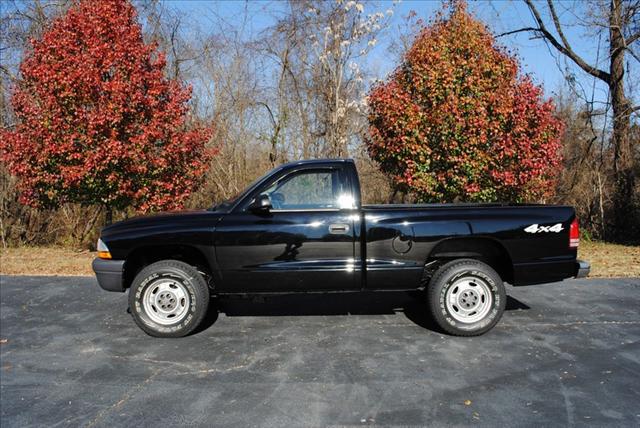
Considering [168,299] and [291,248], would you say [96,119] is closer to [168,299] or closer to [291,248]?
[168,299]

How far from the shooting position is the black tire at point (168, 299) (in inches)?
199

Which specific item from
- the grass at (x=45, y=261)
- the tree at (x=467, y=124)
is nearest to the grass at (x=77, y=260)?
the grass at (x=45, y=261)

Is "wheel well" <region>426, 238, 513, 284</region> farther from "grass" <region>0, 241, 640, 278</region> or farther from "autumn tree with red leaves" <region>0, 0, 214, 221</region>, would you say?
"autumn tree with red leaves" <region>0, 0, 214, 221</region>

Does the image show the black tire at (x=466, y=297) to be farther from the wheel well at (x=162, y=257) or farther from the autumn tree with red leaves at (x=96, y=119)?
the autumn tree with red leaves at (x=96, y=119)

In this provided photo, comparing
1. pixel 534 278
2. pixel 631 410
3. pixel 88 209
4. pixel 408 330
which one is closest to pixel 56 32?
pixel 88 209

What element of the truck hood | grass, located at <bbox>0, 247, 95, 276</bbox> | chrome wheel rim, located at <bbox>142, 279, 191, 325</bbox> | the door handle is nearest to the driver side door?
the door handle

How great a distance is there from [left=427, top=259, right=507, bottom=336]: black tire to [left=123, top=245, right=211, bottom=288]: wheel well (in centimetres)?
251

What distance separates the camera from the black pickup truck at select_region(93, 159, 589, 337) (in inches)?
197

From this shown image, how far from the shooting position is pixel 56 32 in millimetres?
10352

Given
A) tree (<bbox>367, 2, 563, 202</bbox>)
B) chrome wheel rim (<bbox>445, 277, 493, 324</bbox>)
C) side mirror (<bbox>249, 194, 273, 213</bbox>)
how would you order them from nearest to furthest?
1. side mirror (<bbox>249, 194, 273, 213</bbox>)
2. chrome wheel rim (<bbox>445, 277, 493, 324</bbox>)
3. tree (<bbox>367, 2, 563, 202</bbox>)

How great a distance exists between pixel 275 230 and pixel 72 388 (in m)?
2.27

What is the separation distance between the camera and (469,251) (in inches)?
205

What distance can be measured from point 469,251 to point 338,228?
1477mm

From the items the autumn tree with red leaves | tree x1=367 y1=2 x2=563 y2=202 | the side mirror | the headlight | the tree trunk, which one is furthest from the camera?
the tree trunk
